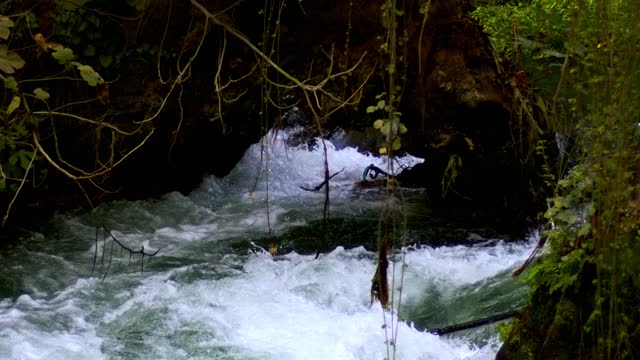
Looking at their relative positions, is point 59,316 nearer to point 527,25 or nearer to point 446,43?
point 446,43

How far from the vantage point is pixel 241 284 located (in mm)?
4594

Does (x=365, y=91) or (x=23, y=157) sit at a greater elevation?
(x=365, y=91)

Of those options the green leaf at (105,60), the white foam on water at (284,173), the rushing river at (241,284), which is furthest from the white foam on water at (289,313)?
the green leaf at (105,60)

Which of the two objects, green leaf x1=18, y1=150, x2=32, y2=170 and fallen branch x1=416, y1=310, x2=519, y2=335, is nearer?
fallen branch x1=416, y1=310, x2=519, y2=335

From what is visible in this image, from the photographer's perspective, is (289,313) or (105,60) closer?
(289,313)

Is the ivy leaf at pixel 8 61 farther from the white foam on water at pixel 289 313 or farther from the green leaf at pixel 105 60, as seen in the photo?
the green leaf at pixel 105 60

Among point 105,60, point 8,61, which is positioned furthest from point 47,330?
point 105,60

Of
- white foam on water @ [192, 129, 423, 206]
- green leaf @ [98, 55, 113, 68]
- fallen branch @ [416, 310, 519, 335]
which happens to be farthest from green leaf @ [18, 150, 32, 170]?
fallen branch @ [416, 310, 519, 335]

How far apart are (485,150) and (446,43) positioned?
95 centimetres

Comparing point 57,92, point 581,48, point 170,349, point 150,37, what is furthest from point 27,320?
point 581,48

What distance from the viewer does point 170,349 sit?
377 cm

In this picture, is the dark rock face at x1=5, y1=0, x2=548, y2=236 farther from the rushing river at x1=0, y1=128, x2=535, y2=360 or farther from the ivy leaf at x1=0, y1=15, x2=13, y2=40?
the ivy leaf at x1=0, y1=15, x2=13, y2=40

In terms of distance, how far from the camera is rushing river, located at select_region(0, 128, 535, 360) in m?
3.77

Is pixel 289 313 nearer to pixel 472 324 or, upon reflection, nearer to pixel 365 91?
pixel 472 324
